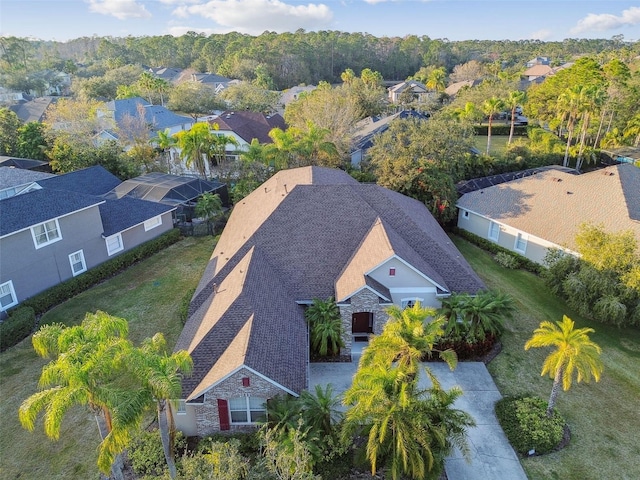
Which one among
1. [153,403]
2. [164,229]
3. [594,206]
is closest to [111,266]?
[164,229]

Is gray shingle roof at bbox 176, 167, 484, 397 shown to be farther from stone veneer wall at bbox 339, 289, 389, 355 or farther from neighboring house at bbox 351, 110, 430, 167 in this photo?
neighboring house at bbox 351, 110, 430, 167

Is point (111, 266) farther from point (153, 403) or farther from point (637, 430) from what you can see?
point (637, 430)

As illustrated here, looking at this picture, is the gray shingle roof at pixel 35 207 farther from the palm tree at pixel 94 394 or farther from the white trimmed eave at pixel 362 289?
the white trimmed eave at pixel 362 289

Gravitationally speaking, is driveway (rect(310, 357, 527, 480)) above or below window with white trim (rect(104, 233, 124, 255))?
below

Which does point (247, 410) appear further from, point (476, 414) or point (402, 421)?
point (476, 414)

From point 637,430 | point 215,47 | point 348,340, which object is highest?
point 215,47

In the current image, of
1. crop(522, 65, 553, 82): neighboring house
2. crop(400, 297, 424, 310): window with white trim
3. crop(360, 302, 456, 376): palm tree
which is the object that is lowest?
crop(400, 297, 424, 310): window with white trim

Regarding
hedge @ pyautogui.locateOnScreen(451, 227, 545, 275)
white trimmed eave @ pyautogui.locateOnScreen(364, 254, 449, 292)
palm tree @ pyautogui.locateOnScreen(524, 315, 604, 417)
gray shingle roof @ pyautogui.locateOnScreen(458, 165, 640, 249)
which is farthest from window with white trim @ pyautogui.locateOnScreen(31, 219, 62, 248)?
gray shingle roof @ pyautogui.locateOnScreen(458, 165, 640, 249)

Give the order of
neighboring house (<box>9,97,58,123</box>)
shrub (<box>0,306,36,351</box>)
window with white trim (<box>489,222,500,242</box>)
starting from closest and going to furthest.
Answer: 1. shrub (<box>0,306,36,351</box>)
2. window with white trim (<box>489,222,500,242</box>)
3. neighboring house (<box>9,97,58,123</box>)
